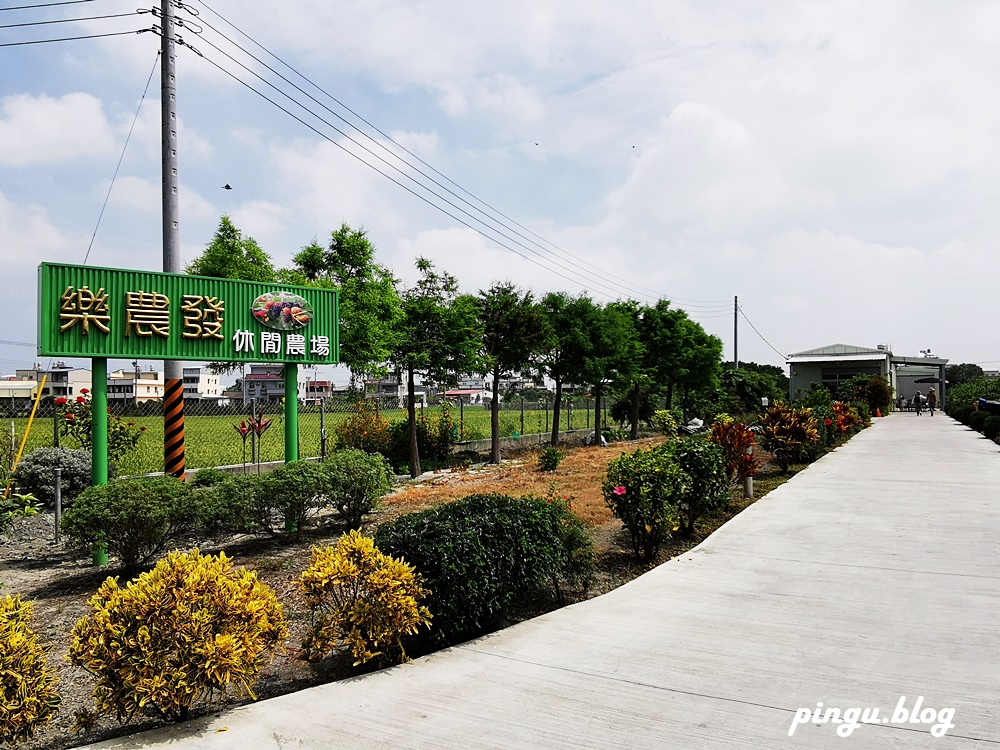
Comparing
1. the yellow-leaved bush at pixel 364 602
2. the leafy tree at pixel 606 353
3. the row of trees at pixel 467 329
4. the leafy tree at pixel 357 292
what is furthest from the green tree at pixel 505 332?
the yellow-leaved bush at pixel 364 602

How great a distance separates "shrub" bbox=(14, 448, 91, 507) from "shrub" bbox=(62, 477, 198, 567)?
3838mm

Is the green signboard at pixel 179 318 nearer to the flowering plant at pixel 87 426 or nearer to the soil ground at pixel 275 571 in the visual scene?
the soil ground at pixel 275 571

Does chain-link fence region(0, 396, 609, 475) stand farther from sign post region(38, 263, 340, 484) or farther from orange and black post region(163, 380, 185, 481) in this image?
sign post region(38, 263, 340, 484)

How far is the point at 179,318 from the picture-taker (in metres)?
8.68

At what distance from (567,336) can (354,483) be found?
14.0 m

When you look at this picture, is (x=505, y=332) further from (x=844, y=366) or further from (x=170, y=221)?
(x=844, y=366)

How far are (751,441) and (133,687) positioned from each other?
9.96 meters

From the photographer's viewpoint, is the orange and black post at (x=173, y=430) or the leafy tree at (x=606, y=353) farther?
the leafy tree at (x=606, y=353)

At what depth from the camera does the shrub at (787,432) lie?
14.6 meters

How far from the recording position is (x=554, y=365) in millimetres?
21766

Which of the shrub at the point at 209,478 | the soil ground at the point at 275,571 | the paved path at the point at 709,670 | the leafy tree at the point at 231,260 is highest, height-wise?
the leafy tree at the point at 231,260

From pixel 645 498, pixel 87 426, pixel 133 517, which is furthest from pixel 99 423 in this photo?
pixel 645 498

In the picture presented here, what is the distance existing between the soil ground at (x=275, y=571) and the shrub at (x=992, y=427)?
12803 mm

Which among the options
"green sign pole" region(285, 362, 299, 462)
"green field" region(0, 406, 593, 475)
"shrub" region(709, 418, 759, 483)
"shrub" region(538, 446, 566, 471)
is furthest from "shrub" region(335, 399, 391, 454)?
"shrub" region(709, 418, 759, 483)
